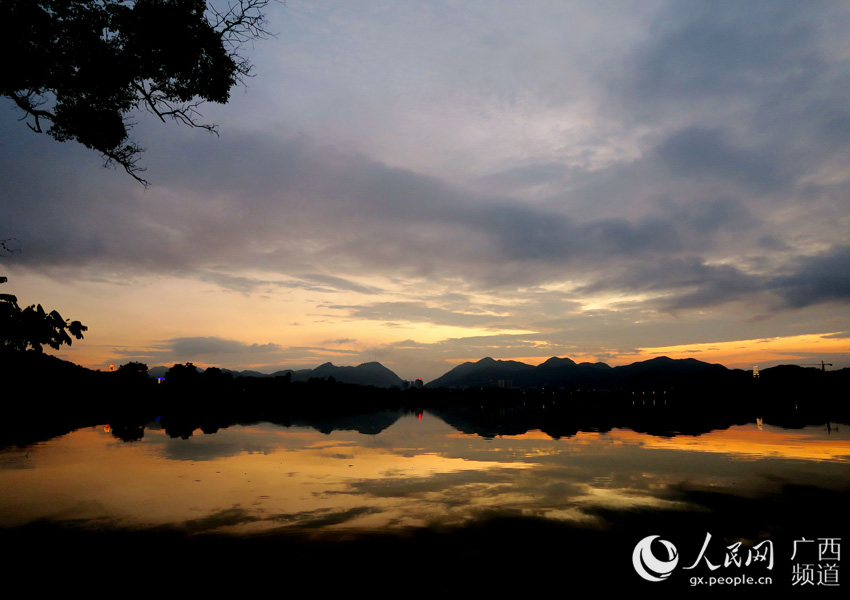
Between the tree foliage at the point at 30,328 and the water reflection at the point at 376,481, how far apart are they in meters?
34.7

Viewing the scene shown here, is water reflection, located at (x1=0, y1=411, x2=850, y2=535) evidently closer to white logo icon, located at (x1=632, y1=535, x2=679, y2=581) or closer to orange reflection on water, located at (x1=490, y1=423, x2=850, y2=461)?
orange reflection on water, located at (x1=490, y1=423, x2=850, y2=461)

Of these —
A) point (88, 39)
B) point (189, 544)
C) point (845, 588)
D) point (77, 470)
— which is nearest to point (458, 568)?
point (189, 544)

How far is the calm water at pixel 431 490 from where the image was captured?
12.7 meters

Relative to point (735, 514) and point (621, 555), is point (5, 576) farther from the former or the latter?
point (735, 514)

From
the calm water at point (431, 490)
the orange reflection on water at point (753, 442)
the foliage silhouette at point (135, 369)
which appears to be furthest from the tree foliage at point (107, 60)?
the foliage silhouette at point (135, 369)

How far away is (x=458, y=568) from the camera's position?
9.88m

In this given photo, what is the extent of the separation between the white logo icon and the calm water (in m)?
0.33

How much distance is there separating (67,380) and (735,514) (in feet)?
302

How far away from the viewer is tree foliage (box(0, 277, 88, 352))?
54653mm

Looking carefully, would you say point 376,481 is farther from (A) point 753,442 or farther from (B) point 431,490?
(A) point 753,442

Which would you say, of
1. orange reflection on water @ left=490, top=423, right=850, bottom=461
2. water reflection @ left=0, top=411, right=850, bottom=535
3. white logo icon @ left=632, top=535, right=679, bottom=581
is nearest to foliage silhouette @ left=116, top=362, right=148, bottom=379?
water reflection @ left=0, top=411, right=850, bottom=535

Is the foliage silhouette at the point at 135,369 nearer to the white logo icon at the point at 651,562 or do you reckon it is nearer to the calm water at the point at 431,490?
the calm water at the point at 431,490

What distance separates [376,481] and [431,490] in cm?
285

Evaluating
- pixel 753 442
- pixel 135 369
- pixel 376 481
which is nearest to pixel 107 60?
pixel 376 481
